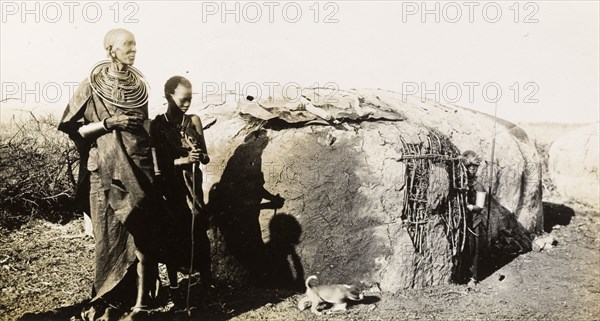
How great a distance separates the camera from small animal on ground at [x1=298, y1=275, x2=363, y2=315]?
461cm

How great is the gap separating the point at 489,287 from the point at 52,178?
6.32 metres

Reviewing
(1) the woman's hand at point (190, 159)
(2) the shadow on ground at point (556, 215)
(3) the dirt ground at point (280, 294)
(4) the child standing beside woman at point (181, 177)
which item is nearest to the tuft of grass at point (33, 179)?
(3) the dirt ground at point (280, 294)

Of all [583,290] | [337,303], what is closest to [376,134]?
[337,303]

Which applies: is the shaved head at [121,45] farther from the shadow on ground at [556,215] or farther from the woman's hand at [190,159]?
the shadow on ground at [556,215]

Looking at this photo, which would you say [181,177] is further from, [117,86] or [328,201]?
[328,201]

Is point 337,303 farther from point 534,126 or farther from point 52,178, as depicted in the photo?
point 534,126

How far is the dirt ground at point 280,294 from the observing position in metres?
4.58

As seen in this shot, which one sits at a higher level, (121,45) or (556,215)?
(121,45)

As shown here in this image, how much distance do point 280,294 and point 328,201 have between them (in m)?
1.07

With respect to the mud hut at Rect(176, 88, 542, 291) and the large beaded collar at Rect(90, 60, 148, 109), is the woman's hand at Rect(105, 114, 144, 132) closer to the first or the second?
the large beaded collar at Rect(90, 60, 148, 109)

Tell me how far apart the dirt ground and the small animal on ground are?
8 cm

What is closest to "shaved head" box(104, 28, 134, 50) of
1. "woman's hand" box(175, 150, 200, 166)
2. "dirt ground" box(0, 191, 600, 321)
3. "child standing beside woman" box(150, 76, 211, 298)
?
"child standing beside woman" box(150, 76, 211, 298)

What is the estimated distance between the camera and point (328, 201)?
5.18 metres

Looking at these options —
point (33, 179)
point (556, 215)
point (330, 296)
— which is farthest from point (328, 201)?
point (556, 215)
